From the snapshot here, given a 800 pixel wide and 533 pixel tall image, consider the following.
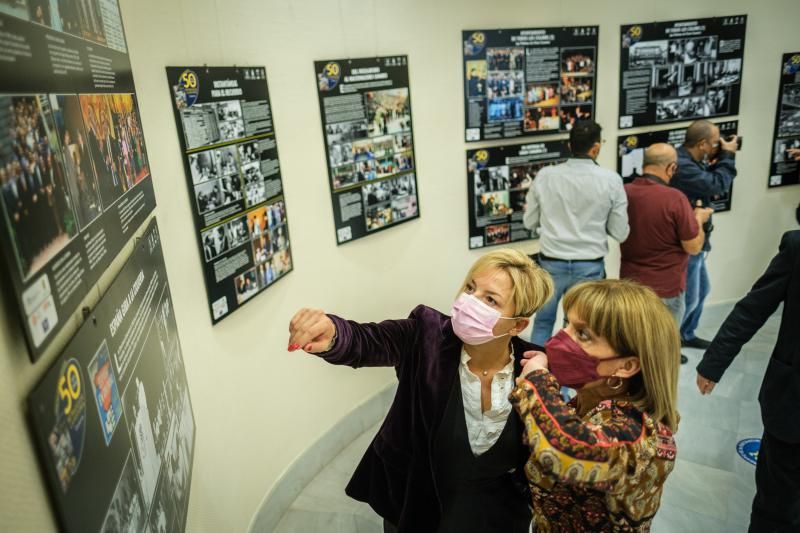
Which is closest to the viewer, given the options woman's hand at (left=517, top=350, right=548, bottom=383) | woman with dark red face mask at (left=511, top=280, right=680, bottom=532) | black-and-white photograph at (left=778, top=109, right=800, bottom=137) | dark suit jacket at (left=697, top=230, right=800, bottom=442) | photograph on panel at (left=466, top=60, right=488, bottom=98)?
woman with dark red face mask at (left=511, top=280, right=680, bottom=532)

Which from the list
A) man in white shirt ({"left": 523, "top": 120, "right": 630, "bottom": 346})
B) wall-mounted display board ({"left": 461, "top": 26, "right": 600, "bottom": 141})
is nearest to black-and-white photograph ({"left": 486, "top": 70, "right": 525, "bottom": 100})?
wall-mounted display board ({"left": 461, "top": 26, "right": 600, "bottom": 141})

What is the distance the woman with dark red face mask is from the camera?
158 cm

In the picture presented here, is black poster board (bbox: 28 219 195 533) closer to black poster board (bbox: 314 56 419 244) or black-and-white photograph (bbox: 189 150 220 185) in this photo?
black-and-white photograph (bbox: 189 150 220 185)

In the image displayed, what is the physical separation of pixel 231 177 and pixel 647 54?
4017mm

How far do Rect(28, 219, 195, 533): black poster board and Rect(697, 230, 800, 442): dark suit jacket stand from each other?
234 cm

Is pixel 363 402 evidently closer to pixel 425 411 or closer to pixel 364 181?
pixel 364 181

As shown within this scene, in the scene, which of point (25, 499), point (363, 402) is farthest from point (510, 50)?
point (25, 499)

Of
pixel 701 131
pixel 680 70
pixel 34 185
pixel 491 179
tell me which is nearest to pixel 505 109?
pixel 491 179

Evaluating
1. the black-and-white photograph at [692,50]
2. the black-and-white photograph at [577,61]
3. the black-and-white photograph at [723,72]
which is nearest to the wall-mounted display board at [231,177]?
the black-and-white photograph at [577,61]

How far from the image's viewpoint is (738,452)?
3785 millimetres

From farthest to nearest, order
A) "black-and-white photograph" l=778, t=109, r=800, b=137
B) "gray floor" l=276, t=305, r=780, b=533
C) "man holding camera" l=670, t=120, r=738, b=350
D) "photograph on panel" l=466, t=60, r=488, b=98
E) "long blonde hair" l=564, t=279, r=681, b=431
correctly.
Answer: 1. "black-and-white photograph" l=778, t=109, r=800, b=137
2. "man holding camera" l=670, t=120, r=738, b=350
3. "photograph on panel" l=466, t=60, r=488, b=98
4. "gray floor" l=276, t=305, r=780, b=533
5. "long blonde hair" l=564, t=279, r=681, b=431

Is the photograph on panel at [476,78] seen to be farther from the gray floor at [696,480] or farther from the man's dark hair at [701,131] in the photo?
the gray floor at [696,480]

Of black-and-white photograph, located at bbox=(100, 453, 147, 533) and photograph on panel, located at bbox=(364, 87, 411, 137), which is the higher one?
photograph on panel, located at bbox=(364, 87, 411, 137)

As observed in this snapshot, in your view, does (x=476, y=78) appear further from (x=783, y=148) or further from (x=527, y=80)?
(x=783, y=148)
